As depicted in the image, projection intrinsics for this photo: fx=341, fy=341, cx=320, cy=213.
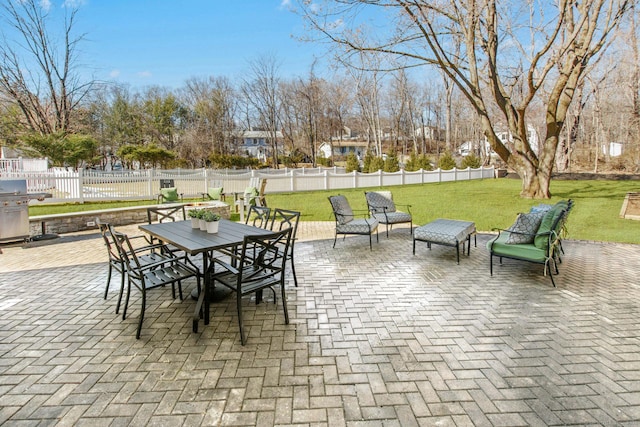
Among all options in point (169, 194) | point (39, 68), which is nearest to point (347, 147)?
point (39, 68)

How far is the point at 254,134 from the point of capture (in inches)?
1877

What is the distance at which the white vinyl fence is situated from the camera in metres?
11.3

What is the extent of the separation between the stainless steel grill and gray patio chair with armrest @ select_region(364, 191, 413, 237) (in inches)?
255

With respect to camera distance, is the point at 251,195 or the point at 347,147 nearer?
the point at 251,195

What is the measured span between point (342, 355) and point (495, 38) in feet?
36.8

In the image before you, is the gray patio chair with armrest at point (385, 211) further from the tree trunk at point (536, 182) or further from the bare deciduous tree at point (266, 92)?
the bare deciduous tree at point (266, 92)

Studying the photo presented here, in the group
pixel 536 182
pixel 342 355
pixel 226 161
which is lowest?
pixel 342 355

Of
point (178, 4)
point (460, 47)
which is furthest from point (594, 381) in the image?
point (178, 4)

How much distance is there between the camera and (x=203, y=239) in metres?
3.49

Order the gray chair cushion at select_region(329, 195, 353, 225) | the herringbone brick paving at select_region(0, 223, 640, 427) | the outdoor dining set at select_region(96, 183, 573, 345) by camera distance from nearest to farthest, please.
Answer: the herringbone brick paving at select_region(0, 223, 640, 427) < the outdoor dining set at select_region(96, 183, 573, 345) < the gray chair cushion at select_region(329, 195, 353, 225)

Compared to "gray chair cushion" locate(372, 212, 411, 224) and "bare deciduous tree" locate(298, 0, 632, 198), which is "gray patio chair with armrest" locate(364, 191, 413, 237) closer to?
"gray chair cushion" locate(372, 212, 411, 224)

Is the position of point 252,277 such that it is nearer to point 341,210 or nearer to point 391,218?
point 341,210

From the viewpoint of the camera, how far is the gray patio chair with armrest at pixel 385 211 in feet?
22.3

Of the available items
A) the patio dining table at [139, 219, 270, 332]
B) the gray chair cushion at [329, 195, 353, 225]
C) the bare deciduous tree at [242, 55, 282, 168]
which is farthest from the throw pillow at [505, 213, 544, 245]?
the bare deciduous tree at [242, 55, 282, 168]
